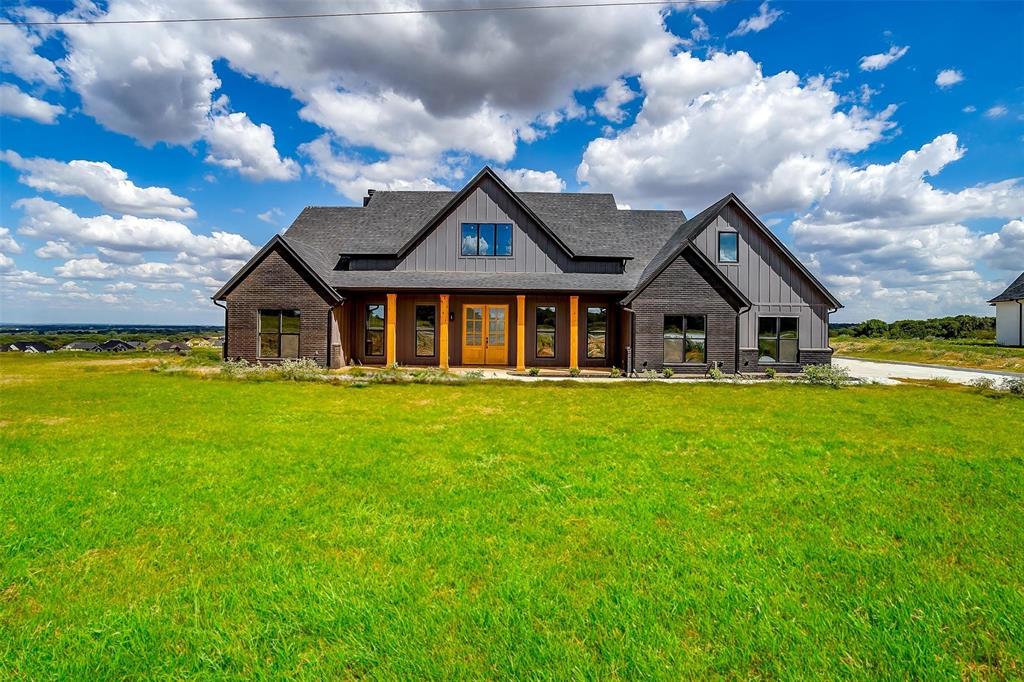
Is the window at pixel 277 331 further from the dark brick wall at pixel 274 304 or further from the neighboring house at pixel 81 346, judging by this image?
the neighboring house at pixel 81 346

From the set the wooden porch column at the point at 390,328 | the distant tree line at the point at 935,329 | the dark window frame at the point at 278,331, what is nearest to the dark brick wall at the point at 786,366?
the wooden porch column at the point at 390,328

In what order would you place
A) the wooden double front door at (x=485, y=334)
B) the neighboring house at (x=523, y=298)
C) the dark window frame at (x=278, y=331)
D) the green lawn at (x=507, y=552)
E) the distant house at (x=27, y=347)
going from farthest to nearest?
the distant house at (x=27, y=347) < the wooden double front door at (x=485, y=334) < the dark window frame at (x=278, y=331) < the neighboring house at (x=523, y=298) < the green lawn at (x=507, y=552)

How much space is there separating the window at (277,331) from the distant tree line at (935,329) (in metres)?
46.9

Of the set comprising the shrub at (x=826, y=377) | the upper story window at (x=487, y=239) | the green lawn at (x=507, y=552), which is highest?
the upper story window at (x=487, y=239)

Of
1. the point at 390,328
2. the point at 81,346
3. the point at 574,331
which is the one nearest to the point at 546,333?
the point at 574,331

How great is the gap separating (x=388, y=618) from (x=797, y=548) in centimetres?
346

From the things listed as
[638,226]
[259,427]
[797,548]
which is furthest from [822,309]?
[259,427]

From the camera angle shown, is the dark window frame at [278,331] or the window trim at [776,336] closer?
the dark window frame at [278,331]

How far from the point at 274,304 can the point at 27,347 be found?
1787cm

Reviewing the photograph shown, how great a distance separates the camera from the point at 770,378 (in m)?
16.2

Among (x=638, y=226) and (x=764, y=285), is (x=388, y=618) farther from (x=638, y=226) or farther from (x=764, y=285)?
(x=638, y=226)

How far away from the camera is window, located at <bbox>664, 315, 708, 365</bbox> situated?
1706 cm

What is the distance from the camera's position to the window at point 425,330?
62.4ft

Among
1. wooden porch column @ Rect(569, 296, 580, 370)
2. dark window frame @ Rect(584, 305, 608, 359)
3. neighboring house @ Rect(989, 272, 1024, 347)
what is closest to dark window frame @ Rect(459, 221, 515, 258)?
wooden porch column @ Rect(569, 296, 580, 370)
